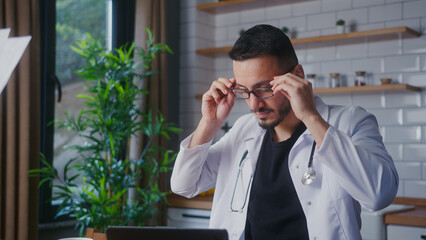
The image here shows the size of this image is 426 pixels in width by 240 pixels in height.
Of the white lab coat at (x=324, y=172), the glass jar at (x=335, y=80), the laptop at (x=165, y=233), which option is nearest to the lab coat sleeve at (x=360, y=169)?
the white lab coat at (x=324, y=172)

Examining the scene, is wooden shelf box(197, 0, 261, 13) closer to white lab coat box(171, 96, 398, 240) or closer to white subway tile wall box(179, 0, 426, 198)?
white subway tile wall box(179, 0, 426, 198)

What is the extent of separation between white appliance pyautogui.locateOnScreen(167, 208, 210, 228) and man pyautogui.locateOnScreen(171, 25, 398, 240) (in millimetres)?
1532

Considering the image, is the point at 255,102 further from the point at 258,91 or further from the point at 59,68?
the point at 59,68

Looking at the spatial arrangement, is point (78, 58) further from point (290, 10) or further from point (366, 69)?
point (366, 69)

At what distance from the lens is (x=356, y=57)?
3990 mm

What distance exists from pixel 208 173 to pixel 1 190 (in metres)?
1.47

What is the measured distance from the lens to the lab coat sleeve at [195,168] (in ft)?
6.97

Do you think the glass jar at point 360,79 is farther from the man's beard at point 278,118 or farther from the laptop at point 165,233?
the laptop at point 165,233

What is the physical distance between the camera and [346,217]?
5.88 feet

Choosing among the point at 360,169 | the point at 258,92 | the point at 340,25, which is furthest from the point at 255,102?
the point at 340,25

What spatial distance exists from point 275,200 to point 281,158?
0.57 feet

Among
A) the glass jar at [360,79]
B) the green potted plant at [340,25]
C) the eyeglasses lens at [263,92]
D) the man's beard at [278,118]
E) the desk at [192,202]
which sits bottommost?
the desk at [192,202]

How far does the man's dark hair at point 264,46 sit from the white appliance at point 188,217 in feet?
6.52

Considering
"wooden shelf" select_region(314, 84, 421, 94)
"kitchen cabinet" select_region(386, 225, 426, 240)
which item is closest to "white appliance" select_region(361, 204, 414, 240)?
"kitchen cabinet" select_region(386, 225, 426, 240)
